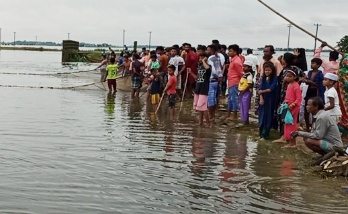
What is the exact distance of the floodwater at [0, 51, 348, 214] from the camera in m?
5.40

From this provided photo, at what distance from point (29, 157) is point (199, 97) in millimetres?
4647

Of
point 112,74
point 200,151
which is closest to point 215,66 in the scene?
point 200,151

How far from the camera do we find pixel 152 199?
5.56 m

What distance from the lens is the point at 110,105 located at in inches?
598

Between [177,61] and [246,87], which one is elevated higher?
[177,61]

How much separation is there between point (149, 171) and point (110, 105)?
28.0 ft

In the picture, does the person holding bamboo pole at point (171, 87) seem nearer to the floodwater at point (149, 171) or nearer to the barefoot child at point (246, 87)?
the floodwater at point (149, 171)

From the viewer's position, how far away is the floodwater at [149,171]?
5.40 meters

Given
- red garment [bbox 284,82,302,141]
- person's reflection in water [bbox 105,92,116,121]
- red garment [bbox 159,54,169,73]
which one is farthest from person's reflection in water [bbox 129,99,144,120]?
red garment [bbox 284,82,302,141]

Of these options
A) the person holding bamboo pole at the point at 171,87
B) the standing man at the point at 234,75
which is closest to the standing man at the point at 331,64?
the standing man at the point at 234,75

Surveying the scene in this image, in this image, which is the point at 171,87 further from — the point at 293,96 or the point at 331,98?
the point at 331,98

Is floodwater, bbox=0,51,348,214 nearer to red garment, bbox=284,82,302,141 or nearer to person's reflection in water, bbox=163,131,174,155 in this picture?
person's reflection in water, bbox=163,131,174,155

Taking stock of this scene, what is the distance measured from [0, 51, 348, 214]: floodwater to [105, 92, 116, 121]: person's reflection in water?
1.07 metres

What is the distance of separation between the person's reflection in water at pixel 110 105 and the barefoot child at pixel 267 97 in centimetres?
384
